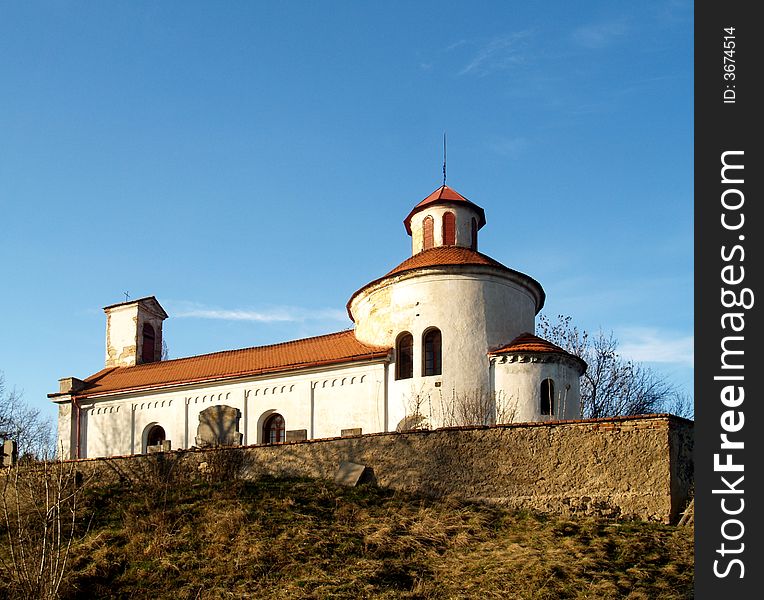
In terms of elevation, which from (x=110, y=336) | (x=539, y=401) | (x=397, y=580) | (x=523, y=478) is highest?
(x=110, y=336)

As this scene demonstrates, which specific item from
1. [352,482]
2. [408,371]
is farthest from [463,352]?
[352,482]

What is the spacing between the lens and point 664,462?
16.6 metres

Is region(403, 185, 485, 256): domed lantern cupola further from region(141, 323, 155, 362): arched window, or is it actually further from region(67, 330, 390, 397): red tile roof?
region(141, 323, 155, 362): arched window

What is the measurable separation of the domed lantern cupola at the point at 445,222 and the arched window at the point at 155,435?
1070cm

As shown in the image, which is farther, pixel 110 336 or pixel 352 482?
pixel 110 336

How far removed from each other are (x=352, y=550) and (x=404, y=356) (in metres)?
11.0

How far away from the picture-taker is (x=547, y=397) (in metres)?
23.8

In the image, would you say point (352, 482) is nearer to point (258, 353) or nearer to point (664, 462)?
point (664, 462)

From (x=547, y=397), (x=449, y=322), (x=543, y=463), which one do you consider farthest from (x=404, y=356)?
(x=543, y=463)

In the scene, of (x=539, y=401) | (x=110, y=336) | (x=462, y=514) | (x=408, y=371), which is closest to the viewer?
(x=462, y=514)

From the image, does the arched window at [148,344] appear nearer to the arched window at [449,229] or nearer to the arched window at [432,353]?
the arched window at [449,229]

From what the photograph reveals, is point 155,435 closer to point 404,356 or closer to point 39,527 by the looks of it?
point 404,356

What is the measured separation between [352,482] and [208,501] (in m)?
3.03

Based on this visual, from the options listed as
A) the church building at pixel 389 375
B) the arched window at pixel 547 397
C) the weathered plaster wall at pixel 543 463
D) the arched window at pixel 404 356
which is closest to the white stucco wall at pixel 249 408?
the church building at pixel 389 375
